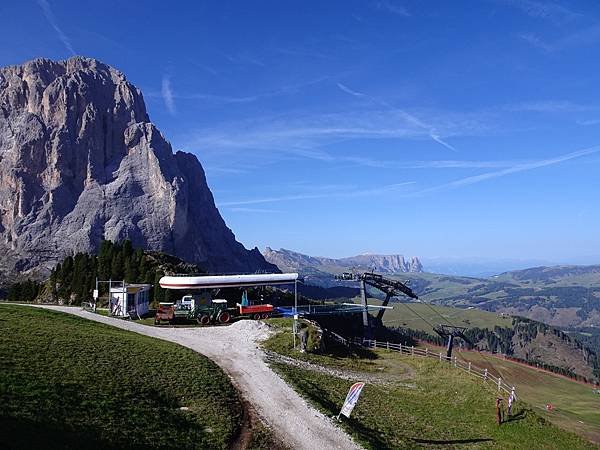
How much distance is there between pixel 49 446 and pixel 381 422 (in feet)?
60.8

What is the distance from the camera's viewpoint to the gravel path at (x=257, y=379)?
24.2m

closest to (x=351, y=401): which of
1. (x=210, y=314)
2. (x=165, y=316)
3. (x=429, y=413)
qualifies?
(x=429, y=413)

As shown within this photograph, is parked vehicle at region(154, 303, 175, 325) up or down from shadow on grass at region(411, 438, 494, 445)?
up

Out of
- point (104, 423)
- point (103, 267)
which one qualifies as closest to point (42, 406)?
point (104, 423)

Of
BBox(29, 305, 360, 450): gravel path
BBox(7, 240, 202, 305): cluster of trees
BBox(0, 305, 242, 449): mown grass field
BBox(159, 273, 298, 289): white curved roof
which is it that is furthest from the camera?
BBox(7, 240, 202, 305): cluster of trees

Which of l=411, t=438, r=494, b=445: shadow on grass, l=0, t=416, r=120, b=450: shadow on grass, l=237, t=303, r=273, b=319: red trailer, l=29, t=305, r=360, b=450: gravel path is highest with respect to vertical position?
l=237, t=303, r=273, b=319: red trailer

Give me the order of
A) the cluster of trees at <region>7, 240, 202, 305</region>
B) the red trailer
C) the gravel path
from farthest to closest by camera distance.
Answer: the cluster of trees at <region>7, 240, 202, 305</region> → the red trailer → the gravel path

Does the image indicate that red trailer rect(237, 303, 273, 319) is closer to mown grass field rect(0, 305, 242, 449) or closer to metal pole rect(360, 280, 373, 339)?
metal pole rect(360, 280, 373, 339)

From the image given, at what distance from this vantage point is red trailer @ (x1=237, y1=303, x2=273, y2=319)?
5762 centimetres

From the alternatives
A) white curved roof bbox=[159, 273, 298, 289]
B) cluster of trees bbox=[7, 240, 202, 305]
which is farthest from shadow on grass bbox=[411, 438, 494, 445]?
cluster of trees bbox=[7, 240, 202, 305]

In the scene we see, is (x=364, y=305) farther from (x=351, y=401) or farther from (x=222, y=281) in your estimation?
(x=351, y=401)

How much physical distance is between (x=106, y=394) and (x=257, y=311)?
111 feet

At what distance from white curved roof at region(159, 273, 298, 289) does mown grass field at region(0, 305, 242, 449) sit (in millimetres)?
18200

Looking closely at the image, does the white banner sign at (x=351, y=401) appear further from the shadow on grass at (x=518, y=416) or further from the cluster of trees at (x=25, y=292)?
the cluster of trees at (x=25, y=292)
